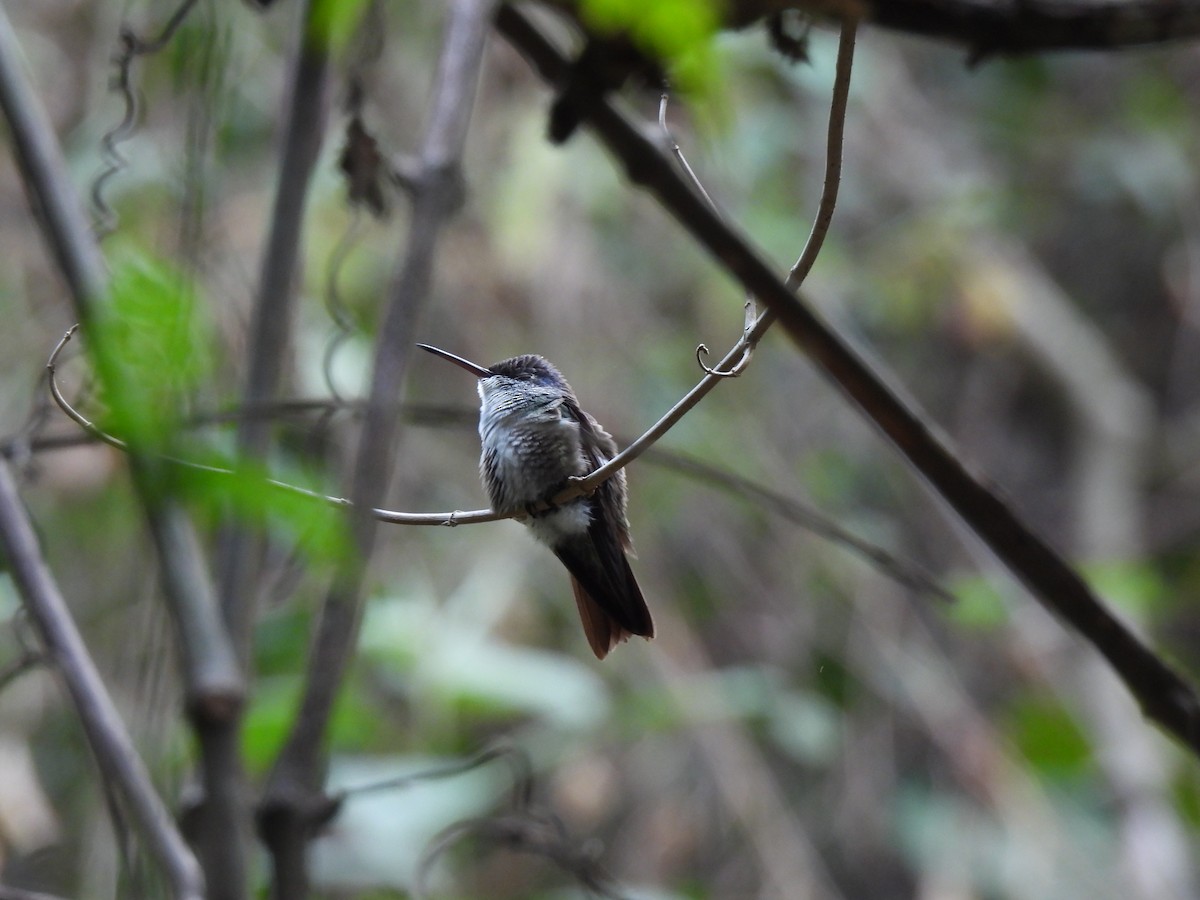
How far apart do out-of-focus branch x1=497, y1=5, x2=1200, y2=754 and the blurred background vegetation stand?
125 cm

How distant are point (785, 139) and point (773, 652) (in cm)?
275

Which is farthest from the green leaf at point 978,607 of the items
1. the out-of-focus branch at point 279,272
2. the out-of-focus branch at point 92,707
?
the out-of-focus branch at point 92,707

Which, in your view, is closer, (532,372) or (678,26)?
(678,26)

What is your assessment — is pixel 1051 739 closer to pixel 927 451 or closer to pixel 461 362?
pixel 927 451

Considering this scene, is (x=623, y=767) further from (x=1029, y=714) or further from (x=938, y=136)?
(x=938, y=136)

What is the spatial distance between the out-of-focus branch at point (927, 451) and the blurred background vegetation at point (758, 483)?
1.25 m

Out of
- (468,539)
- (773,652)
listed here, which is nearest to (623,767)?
(773,652)

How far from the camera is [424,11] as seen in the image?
A: 5.16 m

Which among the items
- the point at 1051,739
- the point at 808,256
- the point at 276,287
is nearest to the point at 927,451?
the point at 808,256

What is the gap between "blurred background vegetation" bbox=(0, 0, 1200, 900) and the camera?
4.11m

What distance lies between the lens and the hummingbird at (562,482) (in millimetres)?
2115

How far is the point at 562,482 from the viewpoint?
2.45m

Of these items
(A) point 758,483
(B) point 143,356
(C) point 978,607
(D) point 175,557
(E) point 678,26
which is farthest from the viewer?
(A) point 758,483

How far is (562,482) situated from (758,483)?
3.16 metres
